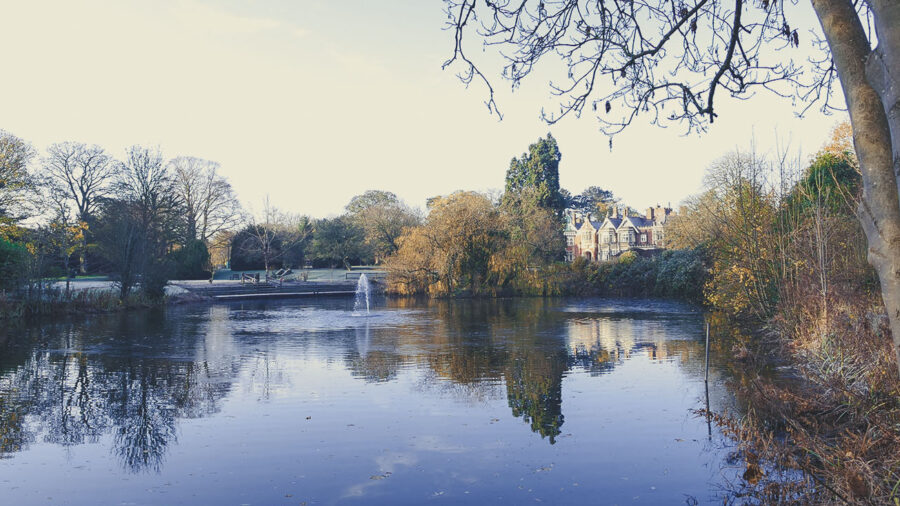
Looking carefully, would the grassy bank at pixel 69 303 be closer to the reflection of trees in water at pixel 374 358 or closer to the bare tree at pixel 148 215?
the bare tree at pixel 148 215

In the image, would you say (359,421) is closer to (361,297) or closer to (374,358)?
(374,358)

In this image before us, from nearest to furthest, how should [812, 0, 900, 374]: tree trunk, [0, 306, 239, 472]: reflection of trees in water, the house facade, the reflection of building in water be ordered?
[812, 0, 900, 374]: tree trunk < [0, 306, 239, 472]: reflection of trees in water < the reflection of building in water < the house facade

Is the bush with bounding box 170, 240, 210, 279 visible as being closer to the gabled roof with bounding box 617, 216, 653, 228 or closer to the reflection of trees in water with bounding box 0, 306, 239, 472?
the reflection of trees in water with bounding box 0, 306, 239, 472

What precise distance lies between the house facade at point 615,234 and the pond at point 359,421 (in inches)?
2670

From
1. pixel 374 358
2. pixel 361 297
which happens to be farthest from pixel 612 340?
pixel 361 297

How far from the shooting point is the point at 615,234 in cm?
8631

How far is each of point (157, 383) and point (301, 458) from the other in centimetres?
578

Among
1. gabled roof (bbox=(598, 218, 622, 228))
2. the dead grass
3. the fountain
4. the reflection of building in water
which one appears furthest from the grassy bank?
gabled roof (bbox=(598, 218, 622, 228))

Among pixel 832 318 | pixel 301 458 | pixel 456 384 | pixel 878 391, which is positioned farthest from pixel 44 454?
pixel 832 318

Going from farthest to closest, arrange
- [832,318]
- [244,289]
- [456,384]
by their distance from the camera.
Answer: [244,289]
[456,384]
[832,318]

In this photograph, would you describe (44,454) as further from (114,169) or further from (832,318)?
(114,169)

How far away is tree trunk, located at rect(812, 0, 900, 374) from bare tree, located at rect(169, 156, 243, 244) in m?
55.0

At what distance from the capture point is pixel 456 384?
1178 cm

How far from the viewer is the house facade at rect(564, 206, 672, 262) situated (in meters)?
84.6
